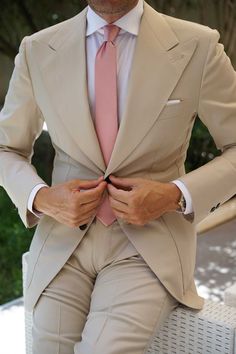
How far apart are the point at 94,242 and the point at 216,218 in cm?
266

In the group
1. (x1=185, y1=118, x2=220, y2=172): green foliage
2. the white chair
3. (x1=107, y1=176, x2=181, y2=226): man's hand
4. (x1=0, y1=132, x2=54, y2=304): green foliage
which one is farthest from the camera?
(x1=185, y1=118, x2=220, y2=172): green foliage

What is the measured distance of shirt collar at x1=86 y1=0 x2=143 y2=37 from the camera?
1.72 meters

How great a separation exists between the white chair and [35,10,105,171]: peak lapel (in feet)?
1.54

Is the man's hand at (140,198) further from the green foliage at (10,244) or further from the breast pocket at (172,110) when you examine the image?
the green foliage at (10,244)

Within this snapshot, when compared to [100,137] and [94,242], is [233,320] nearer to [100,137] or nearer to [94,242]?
[94,242]

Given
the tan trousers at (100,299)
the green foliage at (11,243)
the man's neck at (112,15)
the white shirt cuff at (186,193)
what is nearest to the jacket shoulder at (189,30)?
the man's neck at (112,15)

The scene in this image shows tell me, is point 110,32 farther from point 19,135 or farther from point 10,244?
point 10,244

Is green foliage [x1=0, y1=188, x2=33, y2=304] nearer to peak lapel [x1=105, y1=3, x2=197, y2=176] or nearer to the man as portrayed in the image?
the man

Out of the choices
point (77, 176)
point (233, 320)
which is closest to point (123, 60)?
point (77, 176)

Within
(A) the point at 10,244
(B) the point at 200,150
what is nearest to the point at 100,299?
(A) the point at 10,244

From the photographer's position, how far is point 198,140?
4.90m

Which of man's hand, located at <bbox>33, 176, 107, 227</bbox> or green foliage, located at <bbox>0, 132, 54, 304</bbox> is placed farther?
green foliage, located at <bbox>0, 132, 54, 304</bbox>

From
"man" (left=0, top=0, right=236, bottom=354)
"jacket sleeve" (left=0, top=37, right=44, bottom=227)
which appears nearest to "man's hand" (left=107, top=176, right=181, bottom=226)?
"man" (left=0, top=0, right=236, bottom=354)

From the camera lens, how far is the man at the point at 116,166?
1698 mm
